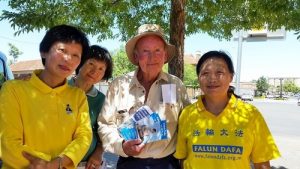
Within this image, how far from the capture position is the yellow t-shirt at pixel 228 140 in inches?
91.3

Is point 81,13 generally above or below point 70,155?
above

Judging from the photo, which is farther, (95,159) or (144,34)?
(95,159)

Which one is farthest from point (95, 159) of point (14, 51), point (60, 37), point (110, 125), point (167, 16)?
point (14, 51)

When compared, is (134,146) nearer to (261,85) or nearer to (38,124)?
(38,124)

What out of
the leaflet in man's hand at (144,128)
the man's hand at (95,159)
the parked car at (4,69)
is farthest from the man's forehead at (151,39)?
the parked car at (4,69)

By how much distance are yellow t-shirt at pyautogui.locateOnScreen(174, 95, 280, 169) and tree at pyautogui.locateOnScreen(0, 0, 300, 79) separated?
2.36 meters

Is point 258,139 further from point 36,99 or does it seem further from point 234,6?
point 234,6

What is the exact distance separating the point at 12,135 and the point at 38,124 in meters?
0.16

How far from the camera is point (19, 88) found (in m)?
2.13

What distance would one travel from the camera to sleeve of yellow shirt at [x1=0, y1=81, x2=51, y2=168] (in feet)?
6.55

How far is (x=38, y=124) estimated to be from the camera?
209 centimetres

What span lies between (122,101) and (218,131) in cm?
77

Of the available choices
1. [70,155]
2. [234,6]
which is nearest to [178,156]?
[70,155]

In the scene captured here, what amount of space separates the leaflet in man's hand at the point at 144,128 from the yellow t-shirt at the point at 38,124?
11.3 inches
